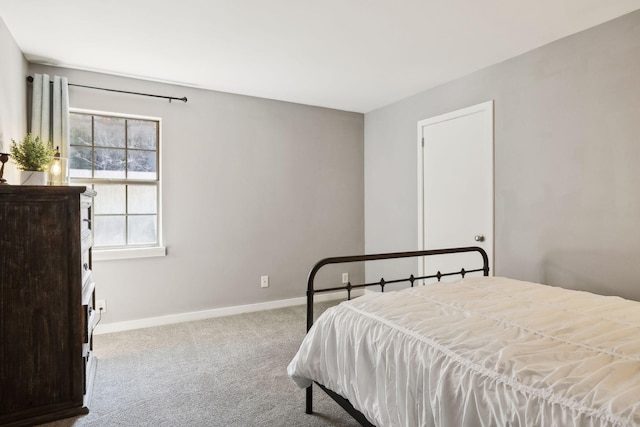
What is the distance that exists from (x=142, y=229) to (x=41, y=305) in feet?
5.66

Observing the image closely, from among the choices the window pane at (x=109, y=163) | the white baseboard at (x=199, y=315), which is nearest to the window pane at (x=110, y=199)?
the window pane at (x=109, y=163)

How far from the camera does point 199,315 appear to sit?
3.90m

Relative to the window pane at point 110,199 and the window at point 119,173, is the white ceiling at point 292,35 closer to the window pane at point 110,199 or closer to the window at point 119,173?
the window at point 119,173

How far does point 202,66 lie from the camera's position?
3275 mm

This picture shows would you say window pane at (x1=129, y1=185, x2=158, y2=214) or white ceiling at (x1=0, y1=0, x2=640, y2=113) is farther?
window pane at (x1=129, y1=185, x2=158, y2=214)

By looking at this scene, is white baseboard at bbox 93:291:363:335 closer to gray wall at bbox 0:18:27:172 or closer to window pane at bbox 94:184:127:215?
window pane at bbox 94:184:127:215

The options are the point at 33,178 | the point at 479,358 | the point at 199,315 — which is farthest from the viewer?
the point at 199,315

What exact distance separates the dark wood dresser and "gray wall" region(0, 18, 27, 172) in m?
0.69

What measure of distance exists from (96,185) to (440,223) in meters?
3.37

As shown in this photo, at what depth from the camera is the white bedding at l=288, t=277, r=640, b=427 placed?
105 centimetres

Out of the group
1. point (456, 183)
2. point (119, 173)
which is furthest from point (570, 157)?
point (119, 173)

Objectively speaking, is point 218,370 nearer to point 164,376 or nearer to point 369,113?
point 164,376

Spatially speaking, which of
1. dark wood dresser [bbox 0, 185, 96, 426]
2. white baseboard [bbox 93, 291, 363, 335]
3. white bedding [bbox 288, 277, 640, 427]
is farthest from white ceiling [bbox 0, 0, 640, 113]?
white baseboard [bbox 93, 291, 363, 335]

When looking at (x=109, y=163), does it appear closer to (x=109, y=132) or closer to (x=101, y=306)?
(x=109, y=132)
